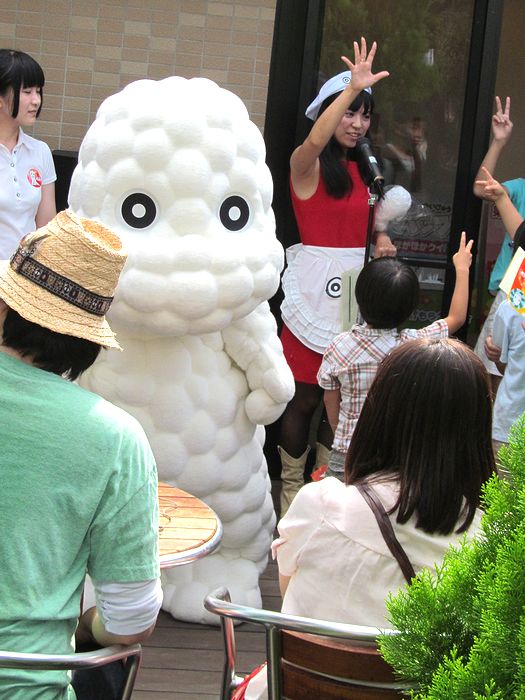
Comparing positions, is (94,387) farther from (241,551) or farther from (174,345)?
(241,551)

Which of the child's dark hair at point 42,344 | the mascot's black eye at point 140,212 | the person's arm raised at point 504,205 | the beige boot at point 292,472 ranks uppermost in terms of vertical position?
the person's arm raised at point 504,205

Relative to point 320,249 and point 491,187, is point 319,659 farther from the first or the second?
point 491,187

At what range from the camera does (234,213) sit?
11.9ft

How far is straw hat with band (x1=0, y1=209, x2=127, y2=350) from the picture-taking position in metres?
2.10

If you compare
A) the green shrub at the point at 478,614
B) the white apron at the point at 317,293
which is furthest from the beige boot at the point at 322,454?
the green shrub at the point at 478,614

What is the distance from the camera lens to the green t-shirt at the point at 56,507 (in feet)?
6.60

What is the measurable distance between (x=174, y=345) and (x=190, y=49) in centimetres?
223

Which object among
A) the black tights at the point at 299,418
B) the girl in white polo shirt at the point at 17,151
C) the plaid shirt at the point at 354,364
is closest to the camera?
the plaid shirt at the point at 354,364

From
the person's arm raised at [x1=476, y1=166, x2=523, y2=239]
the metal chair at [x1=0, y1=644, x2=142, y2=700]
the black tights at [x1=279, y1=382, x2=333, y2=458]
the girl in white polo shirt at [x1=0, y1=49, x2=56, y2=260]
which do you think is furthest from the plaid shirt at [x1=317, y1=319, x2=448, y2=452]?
→ the metal chair at [x1=0, y1=644, x2=142, y2=700]

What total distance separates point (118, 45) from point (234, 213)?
7.12 ft

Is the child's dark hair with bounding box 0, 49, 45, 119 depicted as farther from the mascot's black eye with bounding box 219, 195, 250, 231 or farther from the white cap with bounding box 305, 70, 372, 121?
the mascot's black eye with bounding box 219, 195, 250, 231

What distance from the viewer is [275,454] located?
19.2ft

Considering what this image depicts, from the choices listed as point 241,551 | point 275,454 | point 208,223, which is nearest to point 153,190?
point 208,223

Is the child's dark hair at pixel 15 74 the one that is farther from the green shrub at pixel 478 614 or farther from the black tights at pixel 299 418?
the green shrub at pixel 478 614
